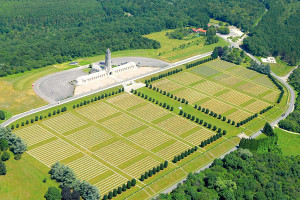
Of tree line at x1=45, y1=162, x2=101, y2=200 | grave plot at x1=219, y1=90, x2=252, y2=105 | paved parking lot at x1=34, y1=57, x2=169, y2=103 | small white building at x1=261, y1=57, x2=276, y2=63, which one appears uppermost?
tree line at x1=45, y1=162, x2=101, y2=200

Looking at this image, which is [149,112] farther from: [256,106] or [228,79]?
[228,79]

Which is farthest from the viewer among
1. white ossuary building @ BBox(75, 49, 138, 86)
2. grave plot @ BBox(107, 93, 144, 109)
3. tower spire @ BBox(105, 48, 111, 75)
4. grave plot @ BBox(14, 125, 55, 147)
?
tower spire @ BBox(105, 48, 111, 75)

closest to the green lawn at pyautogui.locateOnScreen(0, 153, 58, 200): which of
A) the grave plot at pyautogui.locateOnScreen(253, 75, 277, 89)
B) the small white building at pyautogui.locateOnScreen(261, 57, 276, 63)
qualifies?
the grave plot at pyautogui.locateOnScreen(253, 75, 277, 89)

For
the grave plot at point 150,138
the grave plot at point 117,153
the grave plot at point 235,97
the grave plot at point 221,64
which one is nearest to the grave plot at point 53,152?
the grave plot at point 117,153

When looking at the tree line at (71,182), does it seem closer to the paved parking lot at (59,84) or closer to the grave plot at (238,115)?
the paved parking lot at (59,84)

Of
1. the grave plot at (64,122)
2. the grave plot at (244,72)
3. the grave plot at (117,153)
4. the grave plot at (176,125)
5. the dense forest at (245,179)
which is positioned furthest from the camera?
the grave plot at (244,72)

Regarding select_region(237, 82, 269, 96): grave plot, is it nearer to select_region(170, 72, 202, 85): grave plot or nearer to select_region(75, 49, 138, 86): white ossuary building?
select_region(170, 72, 202, 85): grave plot
